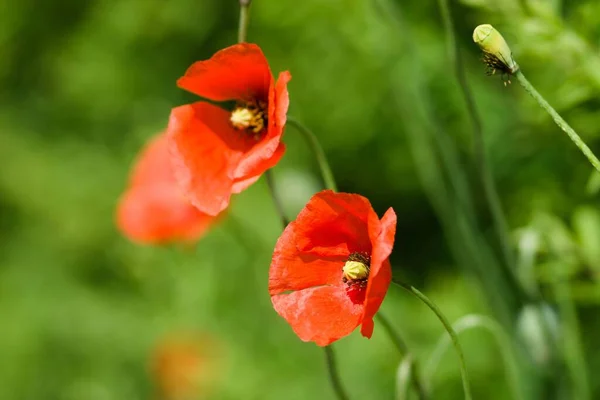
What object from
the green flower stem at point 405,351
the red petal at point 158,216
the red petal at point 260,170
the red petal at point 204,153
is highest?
the red petal at point 260,170

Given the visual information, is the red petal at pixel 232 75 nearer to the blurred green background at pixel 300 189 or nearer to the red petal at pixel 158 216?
the blurred green background at pixel 300 189

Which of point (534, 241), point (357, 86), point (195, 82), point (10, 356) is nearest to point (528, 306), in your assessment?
point (534, 241)

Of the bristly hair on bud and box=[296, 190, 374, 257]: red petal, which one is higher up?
the bristly hair on bud

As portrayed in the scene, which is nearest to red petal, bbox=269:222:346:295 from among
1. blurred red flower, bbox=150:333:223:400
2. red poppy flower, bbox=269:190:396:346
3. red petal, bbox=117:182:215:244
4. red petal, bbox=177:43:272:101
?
red poppy flower, bbox=269:190:396:346

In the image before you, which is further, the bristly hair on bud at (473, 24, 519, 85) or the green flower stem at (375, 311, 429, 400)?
the green flower stem at (375, 311, 429, 400)

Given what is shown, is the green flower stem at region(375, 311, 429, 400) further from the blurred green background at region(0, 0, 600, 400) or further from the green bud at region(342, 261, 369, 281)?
the blurred green background at region(0, 0, 600, 400)

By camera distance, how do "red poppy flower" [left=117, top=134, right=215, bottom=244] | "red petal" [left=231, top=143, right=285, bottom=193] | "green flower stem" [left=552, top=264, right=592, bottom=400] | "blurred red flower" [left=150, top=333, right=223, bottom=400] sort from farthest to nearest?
"blurred red flower" [left=150, top=333, right=223, bottom=400], "red poppy flower" [left=117, top=134, right=215, bottom=244], "green flower stem" [left=552, top=264, right=592, bottom=400], "red petal" [left=231, top=143, right=285, bottom=193]

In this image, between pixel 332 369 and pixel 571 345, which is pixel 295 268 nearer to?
pixel 332 369

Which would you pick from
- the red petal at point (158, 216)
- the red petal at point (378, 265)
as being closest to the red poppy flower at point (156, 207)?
the red petal at point (158, 216)
